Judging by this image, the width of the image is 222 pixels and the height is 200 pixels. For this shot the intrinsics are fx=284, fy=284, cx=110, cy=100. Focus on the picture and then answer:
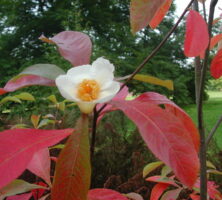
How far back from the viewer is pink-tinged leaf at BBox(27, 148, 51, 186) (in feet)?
1.89

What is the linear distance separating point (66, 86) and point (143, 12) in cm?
17

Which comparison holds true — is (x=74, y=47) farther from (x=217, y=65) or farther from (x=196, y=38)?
(x=217, y=65)

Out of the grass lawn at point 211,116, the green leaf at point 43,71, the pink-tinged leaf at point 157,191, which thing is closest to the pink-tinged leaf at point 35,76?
the green leaf at point 43,71


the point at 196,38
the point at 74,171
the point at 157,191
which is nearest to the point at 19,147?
the point at 74,171

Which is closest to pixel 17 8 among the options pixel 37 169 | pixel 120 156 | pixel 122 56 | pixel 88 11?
pixel 88 11

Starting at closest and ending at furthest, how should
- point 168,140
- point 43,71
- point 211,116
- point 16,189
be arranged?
1. point 168,140
2. point 43,71
3. point 16,189
4. point 211,116

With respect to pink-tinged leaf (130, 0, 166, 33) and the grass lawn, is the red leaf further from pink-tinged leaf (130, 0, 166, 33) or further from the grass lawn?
the grass lawn

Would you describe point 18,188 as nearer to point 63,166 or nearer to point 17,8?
point 63,166

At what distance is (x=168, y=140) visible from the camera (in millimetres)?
316

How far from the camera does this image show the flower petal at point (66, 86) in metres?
0.35

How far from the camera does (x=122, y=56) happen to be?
847 cm

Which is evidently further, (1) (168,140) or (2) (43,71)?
(2) (43,71)

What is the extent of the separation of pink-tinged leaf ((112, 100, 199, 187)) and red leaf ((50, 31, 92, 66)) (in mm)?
140

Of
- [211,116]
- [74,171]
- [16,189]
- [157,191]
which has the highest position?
[74,171]
